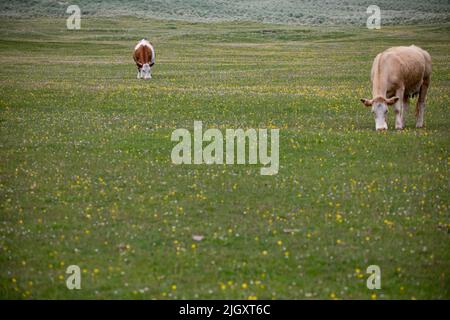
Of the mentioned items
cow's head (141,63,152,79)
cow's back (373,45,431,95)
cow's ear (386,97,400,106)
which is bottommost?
cow's head (141,63,152,79)

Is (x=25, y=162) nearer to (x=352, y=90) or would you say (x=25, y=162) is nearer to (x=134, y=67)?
(x=352, y=90)

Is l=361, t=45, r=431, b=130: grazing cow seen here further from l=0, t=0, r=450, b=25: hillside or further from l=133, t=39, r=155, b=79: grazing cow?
l=0, t=0, r=450, b=25: hillside

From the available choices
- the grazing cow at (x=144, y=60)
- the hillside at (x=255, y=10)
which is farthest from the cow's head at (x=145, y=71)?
the hillside at (x=255, y=10)

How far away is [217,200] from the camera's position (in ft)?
49.2

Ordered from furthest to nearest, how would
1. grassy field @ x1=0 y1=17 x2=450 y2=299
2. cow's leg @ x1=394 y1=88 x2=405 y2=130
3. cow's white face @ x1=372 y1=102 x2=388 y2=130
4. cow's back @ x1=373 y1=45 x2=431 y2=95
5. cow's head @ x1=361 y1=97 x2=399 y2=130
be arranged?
cow's back @ x1=373 y1=45 x2=431 y2=95 < cow's leg @ x1=394 y1=88 x2=405 y2=130 < cow's white face @ x1=372 y1=102 x2=388 y2=130 < cow's head @ x1=361 y1=97 x2=399 y2=130 < grassy field @ x1=0 y1=17 x2=450 y2=299

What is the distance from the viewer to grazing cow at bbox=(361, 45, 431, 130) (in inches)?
882

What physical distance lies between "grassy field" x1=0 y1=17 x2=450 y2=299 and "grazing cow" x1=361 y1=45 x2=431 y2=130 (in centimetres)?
82

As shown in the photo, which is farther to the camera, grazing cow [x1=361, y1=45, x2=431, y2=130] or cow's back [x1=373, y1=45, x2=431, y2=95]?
cow's back [x1=373, y1=45, x2=431, y2=95]

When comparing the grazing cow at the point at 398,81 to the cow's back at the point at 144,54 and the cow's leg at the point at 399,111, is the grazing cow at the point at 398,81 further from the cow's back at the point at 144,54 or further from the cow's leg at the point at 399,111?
the cow's back at the point at 144,54

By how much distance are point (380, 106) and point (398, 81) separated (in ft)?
4.70

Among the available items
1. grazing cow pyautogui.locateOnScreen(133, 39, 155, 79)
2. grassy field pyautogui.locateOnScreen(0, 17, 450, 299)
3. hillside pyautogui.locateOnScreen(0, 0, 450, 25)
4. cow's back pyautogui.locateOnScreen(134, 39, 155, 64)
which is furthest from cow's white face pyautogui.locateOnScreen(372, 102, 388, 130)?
hillside pyautogui.locateOnScreen(0, 0, 450, 25)

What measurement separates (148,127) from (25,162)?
6.11m

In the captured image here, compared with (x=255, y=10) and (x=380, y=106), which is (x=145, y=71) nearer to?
(x=380, y=106)

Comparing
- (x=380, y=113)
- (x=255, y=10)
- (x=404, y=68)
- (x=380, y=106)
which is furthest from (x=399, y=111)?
(x=255, y=10)
